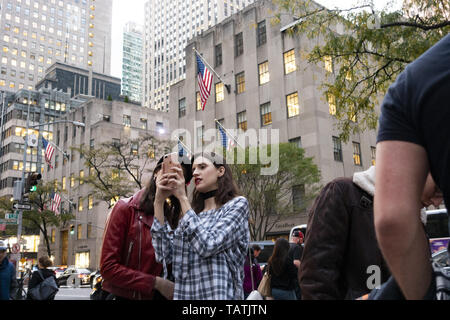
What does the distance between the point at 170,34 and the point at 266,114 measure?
118 meters

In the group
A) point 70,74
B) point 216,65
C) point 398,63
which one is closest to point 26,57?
point 70,74

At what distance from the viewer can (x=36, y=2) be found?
134 metres

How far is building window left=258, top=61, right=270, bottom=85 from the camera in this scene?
1387 inches

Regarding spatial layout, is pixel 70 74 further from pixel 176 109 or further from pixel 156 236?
pixel 156 236

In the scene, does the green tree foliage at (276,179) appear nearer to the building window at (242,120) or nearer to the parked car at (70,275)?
the building window at (242,120)

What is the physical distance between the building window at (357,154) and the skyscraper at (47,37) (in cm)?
11031

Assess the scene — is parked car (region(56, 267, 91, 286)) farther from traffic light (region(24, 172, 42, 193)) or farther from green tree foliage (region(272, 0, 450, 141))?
green tree foliage (region(272, 0, 450, 141))

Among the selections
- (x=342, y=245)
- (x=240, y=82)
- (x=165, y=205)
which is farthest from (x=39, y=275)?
(x=240, y=82)

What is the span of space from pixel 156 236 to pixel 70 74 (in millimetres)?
124334

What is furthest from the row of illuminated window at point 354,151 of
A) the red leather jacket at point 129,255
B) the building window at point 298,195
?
the red leather jacket at point 129,255

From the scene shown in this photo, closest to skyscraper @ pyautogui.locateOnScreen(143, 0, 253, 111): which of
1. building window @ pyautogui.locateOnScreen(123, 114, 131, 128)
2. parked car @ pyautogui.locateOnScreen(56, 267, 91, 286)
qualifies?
building window @ pyautogui.locateOnScreen(123, 114, 131, 128)

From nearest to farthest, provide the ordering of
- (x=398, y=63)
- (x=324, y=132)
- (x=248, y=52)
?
1. (x=398, y=63)
2. (x=324, y=132)
3. (x=248, y=52)

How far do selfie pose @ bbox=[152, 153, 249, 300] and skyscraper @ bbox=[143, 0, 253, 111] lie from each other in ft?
422

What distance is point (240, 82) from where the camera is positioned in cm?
3750
